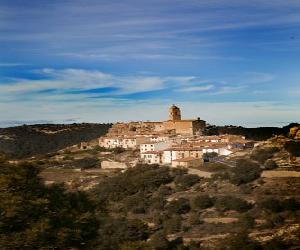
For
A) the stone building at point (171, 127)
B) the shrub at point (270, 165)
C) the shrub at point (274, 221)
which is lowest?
the shrub at point (274, 221)

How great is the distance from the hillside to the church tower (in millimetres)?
22070

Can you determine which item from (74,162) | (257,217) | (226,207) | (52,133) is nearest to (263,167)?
(226,207)

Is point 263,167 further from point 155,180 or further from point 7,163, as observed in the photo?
point 7,163

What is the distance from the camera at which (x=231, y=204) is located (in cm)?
3119

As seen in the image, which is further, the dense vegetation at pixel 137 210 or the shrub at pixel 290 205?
the shrub at pixel 290 205

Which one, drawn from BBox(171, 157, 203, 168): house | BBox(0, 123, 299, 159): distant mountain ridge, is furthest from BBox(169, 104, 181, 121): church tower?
BBox(171, 157, 203, 168): house

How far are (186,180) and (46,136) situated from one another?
57.7 meters

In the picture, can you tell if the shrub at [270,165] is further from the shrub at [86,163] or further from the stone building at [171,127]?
the stone building at [171,127]

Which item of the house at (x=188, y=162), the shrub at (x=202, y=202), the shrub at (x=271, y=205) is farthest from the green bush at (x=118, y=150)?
the shrub at (x=271, y=205)

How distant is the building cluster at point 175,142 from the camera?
50500 millimetres

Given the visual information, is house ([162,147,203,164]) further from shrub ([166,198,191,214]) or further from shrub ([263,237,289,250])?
shrub ([263,237,289,250])

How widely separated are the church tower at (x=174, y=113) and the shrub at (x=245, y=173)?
103 feet

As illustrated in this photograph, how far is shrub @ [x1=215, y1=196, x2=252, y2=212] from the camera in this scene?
99.9 ft

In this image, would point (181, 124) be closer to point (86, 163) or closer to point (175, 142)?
point (175, 142)
